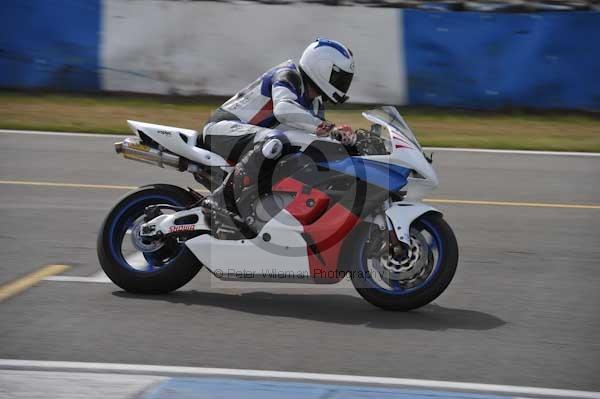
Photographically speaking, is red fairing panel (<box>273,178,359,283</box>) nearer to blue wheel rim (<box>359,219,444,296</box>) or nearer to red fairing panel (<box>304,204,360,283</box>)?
red fairing panel (<box>304,204,360,283</box>)

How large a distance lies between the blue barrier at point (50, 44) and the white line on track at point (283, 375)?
1065cm

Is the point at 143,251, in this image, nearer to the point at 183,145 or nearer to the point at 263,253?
the point at 183,145

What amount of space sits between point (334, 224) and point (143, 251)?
141 centimetres

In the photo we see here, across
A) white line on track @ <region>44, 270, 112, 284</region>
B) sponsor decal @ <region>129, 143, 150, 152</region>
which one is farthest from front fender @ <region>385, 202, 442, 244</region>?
white line on track @ <region>44, 270, 112, 284</region>

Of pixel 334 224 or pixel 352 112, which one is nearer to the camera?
pixel 334 224

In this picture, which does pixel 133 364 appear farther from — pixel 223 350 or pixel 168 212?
pixel 168 212

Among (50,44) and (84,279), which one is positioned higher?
(50,44)

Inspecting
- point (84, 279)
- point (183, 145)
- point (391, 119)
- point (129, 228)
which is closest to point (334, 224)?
point (391, 119)

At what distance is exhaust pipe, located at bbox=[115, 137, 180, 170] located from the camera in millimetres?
7266

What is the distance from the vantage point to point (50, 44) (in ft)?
52.7

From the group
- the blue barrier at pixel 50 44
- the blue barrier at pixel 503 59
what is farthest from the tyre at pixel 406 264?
the blue barrier at pixel 50 44

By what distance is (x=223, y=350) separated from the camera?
624cm

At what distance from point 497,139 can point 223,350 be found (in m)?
8.79

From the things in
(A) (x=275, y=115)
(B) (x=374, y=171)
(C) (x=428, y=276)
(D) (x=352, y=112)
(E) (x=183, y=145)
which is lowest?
(C) (x=428, y=276)
